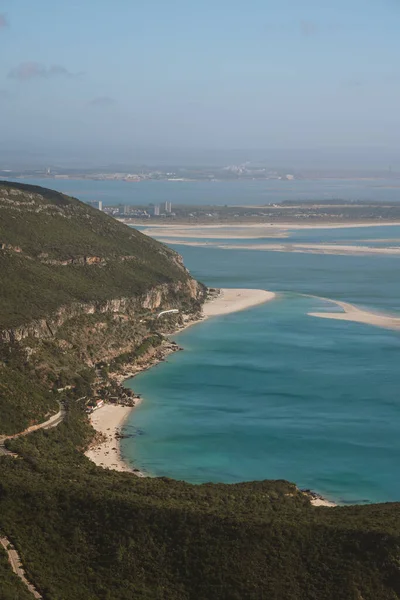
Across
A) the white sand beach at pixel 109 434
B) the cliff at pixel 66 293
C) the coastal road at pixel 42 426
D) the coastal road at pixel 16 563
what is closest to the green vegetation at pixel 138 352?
the cliff at pixel 66 293

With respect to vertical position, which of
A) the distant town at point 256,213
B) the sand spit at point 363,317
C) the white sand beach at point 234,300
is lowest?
the white sand beach at point 234,300

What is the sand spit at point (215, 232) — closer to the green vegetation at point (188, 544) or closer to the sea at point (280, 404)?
the sea at point (280, 404)

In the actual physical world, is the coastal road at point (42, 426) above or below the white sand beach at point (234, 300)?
below

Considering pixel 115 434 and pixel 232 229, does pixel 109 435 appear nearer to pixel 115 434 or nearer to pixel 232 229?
pixel 115 434

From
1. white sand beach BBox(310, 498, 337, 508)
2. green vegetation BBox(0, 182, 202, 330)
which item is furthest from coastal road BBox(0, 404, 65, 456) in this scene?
white sand beach BBox(310, 498, 337, 508)

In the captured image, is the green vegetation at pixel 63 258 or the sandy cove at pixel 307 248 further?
the sandy cove at pixel 307 248

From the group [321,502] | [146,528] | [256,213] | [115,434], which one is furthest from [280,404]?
[256,213]

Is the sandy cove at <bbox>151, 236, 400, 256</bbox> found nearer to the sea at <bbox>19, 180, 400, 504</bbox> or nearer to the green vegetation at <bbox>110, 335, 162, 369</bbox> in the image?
the sea at <bbox>19, 180, 400, 504</bbox>
